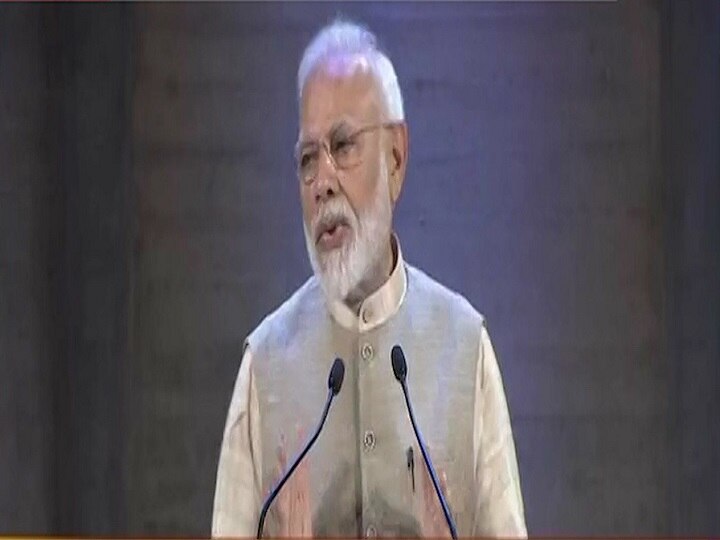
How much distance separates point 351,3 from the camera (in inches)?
73.8

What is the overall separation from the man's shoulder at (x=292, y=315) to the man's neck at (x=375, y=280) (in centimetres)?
4

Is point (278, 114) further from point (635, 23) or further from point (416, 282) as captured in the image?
point (635, 23)

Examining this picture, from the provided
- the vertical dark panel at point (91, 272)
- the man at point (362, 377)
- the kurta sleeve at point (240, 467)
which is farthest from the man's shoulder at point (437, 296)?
the vertical dark panel at point (91, 272)

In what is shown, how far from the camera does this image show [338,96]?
1797 mm

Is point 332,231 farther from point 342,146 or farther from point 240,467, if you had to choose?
point 240,467

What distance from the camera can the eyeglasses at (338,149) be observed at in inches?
70.6

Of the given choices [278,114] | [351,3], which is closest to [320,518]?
[278,114]

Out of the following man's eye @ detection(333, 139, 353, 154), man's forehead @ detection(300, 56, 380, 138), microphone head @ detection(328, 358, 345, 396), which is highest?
man's forehead @ detection(300, 56, 380, 138)

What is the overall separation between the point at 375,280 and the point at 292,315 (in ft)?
0.36

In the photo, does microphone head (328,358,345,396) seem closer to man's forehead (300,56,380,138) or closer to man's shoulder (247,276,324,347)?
man's shoulder (247,276,324,347)

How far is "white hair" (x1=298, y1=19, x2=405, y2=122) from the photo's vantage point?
5.98ft

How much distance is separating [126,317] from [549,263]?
0.53 m

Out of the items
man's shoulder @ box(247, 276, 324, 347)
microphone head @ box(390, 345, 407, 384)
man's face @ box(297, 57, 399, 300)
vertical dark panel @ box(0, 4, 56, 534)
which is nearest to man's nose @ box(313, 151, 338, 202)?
man's face @ box(297, 57, 399, 300)

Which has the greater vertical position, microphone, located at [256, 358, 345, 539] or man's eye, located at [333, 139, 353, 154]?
man's eye, located at [333, 139, 353, 154]
